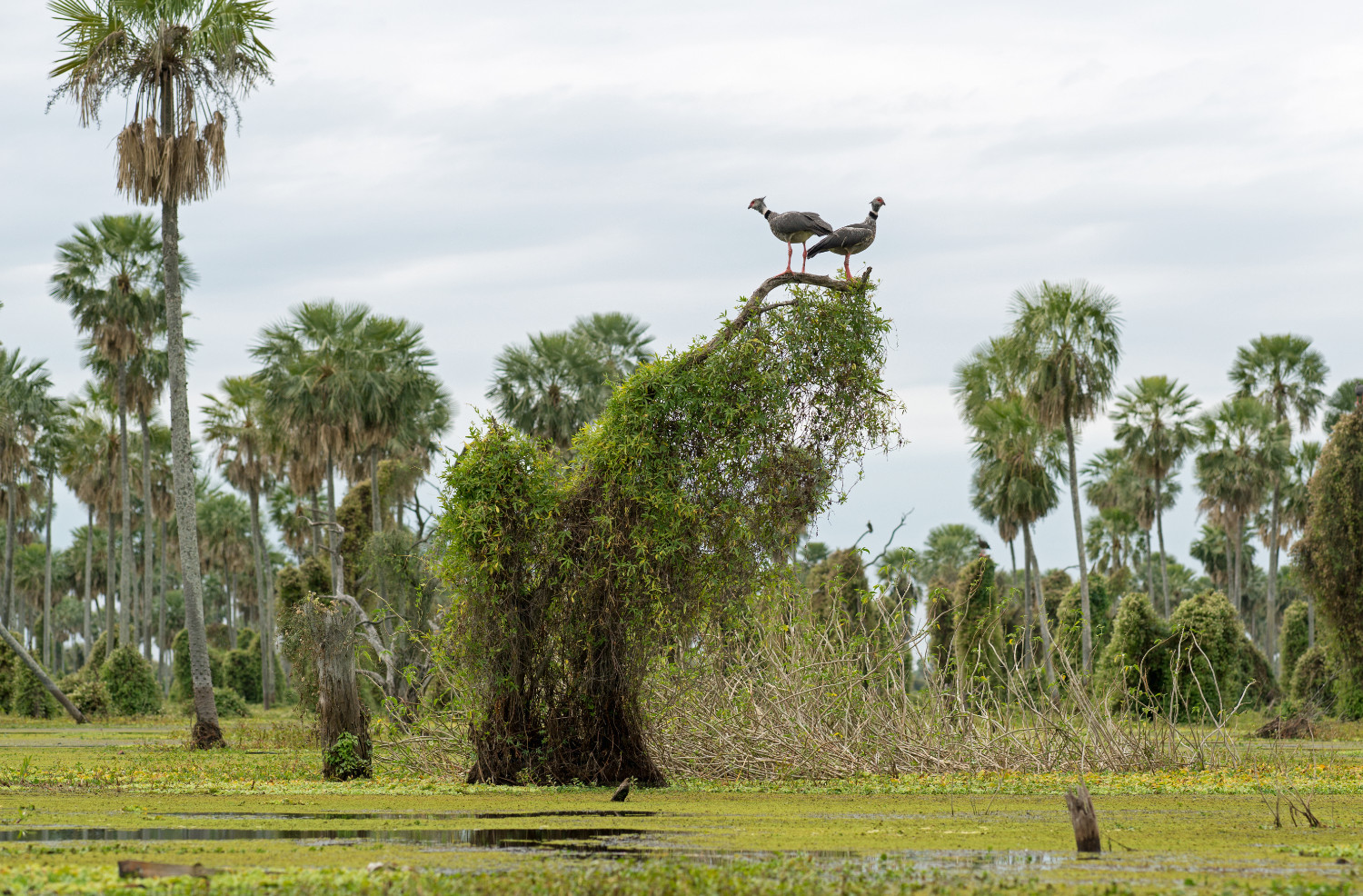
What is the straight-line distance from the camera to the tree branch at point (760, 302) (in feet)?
39.2

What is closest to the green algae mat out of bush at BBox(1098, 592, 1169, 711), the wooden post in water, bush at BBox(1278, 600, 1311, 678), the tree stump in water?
the wooden post in water

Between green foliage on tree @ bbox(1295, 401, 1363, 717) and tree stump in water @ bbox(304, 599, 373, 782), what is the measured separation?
21420mm

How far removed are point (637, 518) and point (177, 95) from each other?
14.6m

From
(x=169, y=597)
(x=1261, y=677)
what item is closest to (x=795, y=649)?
(x=1261, y=677)

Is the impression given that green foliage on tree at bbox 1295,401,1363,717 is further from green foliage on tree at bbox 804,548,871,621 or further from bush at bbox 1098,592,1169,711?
green foliage on tree at bbox 804,548,871,621

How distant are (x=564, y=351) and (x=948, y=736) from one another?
2495 centimetres

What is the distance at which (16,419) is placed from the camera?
42250mm

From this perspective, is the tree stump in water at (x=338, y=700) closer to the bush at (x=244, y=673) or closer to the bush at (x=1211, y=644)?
the bush at (x=1211, y=644)

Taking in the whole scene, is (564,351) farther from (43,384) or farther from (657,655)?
(657,655)

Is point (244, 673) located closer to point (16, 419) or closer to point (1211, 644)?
point (16, 419)

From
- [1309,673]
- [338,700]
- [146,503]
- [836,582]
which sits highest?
[146,503]

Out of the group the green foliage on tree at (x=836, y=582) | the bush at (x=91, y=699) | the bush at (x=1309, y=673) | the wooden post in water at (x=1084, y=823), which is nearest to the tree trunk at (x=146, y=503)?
the bush at (x=91, y=699)

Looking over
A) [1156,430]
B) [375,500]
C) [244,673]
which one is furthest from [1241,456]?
[244,673]

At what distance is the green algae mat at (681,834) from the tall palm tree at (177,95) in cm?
817
